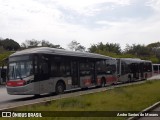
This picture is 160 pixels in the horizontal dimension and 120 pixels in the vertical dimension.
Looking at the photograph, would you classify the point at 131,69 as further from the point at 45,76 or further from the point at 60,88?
the point at 45,76

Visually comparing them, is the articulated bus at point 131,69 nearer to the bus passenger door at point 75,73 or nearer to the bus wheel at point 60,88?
the bus passenger door at point 75,73

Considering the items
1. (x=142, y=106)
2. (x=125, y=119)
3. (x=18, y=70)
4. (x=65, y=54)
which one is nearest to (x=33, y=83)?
(x=18, y=70)

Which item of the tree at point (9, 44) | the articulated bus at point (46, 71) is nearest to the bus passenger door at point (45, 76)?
the articulated bus at point (46, 71)

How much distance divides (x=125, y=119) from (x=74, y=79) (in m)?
14.9

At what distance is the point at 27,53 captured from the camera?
2245cm

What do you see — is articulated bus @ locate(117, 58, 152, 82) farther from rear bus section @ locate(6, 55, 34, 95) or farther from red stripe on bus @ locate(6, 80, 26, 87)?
red stripe on bus @ locate(6, 80, 26, 87)

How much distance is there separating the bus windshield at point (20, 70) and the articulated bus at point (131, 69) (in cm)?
1989

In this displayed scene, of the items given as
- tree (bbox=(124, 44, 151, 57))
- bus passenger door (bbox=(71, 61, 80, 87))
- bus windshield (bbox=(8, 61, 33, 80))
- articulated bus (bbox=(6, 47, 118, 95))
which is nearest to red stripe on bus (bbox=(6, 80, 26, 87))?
articulated bus (bbox=(6, 47, 118, 95))

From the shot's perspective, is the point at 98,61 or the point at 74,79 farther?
the point at 98,61

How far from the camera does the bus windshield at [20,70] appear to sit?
2178 centimetres

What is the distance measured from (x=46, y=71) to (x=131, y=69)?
75.2 feet

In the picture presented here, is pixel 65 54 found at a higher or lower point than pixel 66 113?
higher

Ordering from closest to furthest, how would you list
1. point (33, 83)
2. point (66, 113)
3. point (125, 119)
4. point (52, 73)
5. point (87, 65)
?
1. point (125, 119)
2. point (66, 113)
3. point (33, 83)
4. point (52, 73)
5. point (87, 65)

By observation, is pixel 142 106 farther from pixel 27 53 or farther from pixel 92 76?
pixel 92 76
